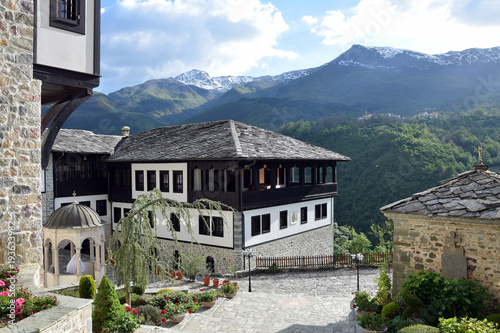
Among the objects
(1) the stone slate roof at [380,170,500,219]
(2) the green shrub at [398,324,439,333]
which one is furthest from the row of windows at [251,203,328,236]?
(2) the green shrub at [398,324,439,333]

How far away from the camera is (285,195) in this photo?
20969 mm

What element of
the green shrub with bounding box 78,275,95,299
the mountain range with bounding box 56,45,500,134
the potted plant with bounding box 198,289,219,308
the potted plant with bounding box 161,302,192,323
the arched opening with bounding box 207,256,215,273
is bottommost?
the arched opening with bounding box 207,256,215,273

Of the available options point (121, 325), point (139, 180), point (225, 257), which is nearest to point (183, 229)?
point (225, 257)

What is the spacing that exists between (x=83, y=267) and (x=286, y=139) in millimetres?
14544

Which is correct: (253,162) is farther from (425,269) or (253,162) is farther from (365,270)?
(425,269)

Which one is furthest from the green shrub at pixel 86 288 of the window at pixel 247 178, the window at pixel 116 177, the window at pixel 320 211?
the window at pixel 320 211

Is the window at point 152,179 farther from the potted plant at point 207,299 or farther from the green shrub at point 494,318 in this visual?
the green shrub at point 494,318

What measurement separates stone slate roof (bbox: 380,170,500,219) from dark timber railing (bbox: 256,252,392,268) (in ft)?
32.4

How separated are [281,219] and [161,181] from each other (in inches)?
297

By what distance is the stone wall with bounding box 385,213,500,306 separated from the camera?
28.7ft

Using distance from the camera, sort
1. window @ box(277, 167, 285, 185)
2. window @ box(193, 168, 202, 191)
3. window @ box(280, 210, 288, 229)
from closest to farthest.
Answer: window @ box(193, 168, 202, 191), window @ box(280, 210, 288, 229), window @ box(277, 167, 285, 185)

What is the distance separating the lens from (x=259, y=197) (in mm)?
19156

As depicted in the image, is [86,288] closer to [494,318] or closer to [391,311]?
[391,311]

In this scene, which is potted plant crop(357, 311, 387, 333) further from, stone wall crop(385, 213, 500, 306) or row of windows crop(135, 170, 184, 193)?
row of windows crop(135, 170, 184, 193)
